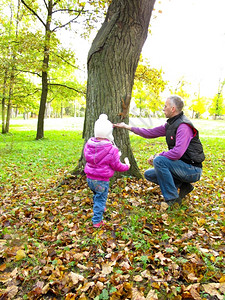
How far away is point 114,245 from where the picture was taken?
2.77m

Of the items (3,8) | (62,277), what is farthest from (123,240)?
(3,8)

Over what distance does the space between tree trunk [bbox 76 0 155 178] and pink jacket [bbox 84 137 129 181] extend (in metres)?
1.26

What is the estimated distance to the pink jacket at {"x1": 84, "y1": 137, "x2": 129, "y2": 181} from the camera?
121 inches

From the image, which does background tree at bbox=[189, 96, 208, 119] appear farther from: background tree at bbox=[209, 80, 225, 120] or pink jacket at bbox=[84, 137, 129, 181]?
pink jacket at bbox=[84, 137, 129, 181]

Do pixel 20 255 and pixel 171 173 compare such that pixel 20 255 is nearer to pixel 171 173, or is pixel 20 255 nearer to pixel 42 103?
pixel 171 173

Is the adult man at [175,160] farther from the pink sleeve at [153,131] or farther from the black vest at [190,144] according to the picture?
the pink sleeve at [153,131]

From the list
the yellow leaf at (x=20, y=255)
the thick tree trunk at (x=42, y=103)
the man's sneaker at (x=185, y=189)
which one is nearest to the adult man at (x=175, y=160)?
the man's sneaker at (x=185, y=189)

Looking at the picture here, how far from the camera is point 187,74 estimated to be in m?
40.4

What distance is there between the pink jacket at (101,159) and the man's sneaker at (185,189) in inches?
54.9

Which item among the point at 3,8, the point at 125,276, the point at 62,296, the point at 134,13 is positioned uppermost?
the point at 3,8

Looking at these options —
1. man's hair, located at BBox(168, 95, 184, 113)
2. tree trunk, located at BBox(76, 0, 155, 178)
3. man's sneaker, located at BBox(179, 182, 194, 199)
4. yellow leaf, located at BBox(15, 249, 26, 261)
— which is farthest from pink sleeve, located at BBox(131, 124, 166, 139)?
yellow leaf, located at BBox(15, 249, 26, 261)

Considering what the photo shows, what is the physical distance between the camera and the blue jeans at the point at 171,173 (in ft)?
11.7

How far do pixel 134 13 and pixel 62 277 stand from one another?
462 cm

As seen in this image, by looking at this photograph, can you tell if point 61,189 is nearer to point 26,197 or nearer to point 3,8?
point 26,197
